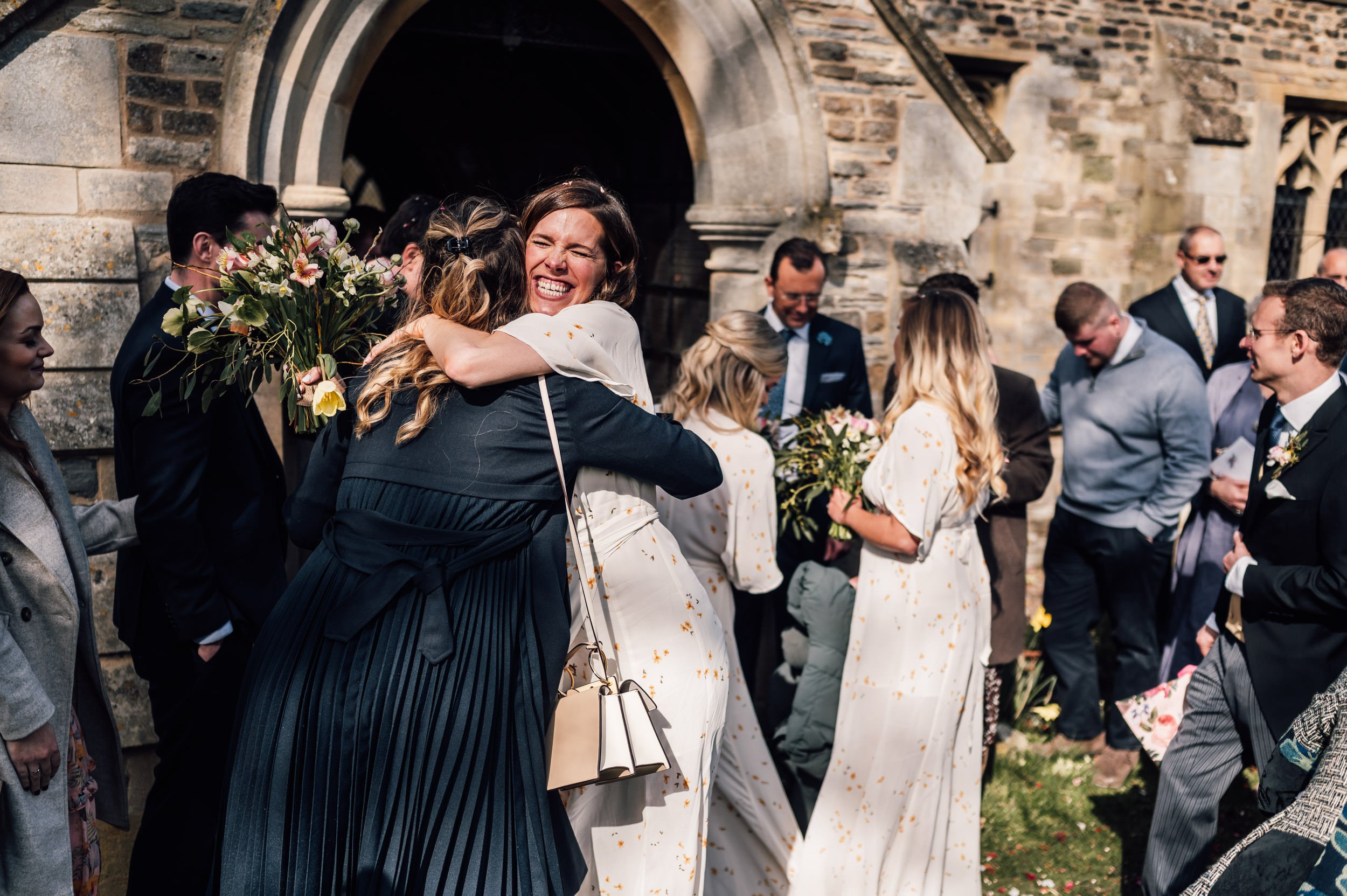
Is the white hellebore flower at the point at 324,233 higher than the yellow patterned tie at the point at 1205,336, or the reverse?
the white hellebore flower at the point at 324,233

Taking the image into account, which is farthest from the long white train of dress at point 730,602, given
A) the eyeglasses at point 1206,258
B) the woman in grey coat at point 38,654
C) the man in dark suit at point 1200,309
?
the eyeglasses at point 1206,258

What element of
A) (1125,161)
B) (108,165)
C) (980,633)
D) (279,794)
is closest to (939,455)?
(980,633)

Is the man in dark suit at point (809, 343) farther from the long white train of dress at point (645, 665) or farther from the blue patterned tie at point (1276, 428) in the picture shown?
the long white train of dress at point (645, 665)

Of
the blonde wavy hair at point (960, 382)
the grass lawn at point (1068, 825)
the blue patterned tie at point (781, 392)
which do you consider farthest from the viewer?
the blue patterned tie at point (781, 392)

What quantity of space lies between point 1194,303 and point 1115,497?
165 centimetres

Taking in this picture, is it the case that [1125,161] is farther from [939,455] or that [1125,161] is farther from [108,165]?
[108,165]

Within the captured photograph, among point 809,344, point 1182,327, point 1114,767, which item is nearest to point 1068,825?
point 1114,767

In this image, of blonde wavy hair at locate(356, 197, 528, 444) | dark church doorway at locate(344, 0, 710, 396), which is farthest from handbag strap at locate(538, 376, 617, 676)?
dark church doorway at locate(344, 0, 710, 396)

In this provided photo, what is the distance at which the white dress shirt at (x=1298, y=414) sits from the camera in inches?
123

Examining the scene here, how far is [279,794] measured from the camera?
216 centimetres

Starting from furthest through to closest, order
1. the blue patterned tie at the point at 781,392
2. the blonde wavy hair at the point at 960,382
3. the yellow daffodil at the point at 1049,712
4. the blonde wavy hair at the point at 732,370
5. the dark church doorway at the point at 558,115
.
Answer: the dark church doorway at the point at 558,115, the blue patterned tie at the point at 781,392, the yellow daffodil at the point at 1049,712, the blonde wavy hair at the point at 732,370, the blonde wavy hair at the point at 960,382

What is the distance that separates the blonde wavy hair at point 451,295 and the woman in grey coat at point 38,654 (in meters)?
0.77

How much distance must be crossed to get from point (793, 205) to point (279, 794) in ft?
12.5

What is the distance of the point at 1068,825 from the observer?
433cm
